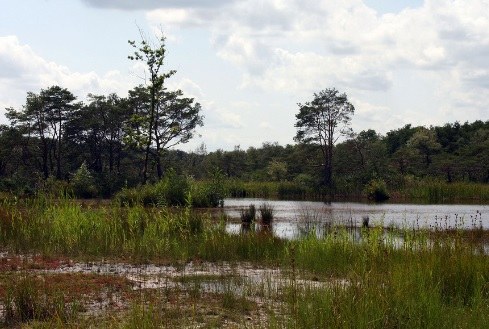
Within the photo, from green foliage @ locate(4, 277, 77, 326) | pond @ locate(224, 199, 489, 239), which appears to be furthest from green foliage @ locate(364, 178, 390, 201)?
green foliage @ locate(4, 277, 77, 326)

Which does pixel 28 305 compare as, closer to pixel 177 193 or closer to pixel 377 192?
pixel 177 193

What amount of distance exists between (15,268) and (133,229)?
15.2 feet

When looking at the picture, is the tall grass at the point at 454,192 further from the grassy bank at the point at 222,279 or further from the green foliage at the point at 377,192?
the grassy bank at the point at 222,279

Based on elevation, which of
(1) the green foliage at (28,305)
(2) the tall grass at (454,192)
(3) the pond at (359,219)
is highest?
(2) the tall grass at (454,192)

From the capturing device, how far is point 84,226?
551 inches

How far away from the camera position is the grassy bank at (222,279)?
605 centimetres

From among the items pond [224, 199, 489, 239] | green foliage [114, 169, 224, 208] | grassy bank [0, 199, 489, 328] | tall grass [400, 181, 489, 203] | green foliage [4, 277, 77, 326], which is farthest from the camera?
tall grass [400, 181, 489, 203]

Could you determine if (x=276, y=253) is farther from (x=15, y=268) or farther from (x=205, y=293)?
(x=15, y=268)

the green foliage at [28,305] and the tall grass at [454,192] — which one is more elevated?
the tall grass at [454,192]

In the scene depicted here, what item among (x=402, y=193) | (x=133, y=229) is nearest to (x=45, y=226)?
(x=133, y=229)

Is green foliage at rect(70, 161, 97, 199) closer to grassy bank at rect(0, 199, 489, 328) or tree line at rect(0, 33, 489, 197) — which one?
tree line at rect(0, 33, 489, 197)

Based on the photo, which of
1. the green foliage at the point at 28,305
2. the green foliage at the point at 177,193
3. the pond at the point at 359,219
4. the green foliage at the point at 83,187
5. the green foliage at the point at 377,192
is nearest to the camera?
the green foliage at the point at 28,305

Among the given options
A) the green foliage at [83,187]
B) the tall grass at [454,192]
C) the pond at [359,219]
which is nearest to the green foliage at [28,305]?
the pond at [359,219]

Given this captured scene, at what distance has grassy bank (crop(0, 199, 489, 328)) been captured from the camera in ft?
19.9
